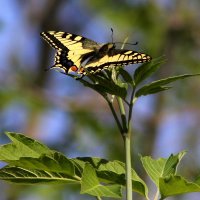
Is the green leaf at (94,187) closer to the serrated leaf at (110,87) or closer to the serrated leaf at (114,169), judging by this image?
the serrated leaf at (114,169)

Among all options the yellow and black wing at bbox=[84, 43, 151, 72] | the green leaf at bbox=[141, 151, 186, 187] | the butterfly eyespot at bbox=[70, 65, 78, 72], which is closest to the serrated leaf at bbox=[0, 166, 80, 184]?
the green leaf at bbox=[141, 151, 186, 187]

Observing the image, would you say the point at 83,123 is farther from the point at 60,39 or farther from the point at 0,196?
the point at 60,39

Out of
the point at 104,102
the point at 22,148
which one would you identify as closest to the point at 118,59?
the point at 22,148

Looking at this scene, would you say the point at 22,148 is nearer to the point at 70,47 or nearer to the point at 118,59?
the point at 118,59

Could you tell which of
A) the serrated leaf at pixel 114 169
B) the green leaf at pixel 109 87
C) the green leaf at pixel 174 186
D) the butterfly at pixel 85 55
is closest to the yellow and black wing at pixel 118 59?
the butterfly at pixel 85 55

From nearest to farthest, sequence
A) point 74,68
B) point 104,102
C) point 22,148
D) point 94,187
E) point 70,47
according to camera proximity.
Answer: point 94,187, point 22,148, point 74,68, point 70,47, point 104,102

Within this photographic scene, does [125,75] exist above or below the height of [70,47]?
below

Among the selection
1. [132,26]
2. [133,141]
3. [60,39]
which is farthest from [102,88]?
[132,26]
